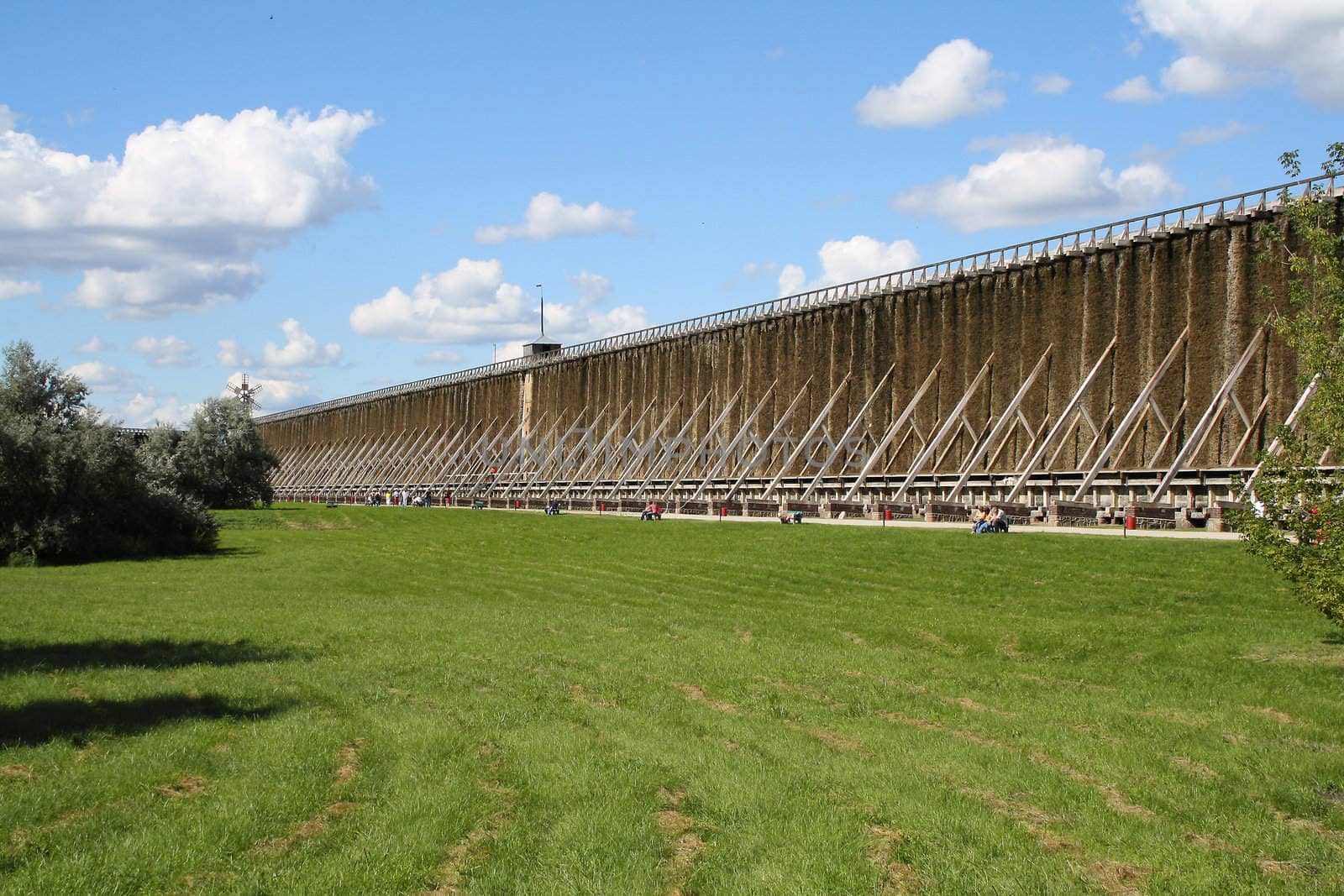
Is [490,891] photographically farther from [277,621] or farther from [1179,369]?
[1179,369]

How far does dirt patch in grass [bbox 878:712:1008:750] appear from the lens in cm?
1109

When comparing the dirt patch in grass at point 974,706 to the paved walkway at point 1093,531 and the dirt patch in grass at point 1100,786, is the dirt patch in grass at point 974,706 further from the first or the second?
the paved walkway at point 1093,531

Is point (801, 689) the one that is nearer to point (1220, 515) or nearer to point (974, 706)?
point (974, 706)

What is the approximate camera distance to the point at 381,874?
738 cm

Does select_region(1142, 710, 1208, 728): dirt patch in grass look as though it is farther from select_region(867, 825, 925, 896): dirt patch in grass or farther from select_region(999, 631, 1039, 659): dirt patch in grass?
select_region(867, 825, 925, 896): dirt patch in grass

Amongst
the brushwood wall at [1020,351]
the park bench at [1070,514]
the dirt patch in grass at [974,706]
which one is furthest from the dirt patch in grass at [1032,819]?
the park bench at [1070,514]

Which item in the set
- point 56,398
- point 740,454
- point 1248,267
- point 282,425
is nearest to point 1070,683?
point 1248,267

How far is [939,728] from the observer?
1183 cm

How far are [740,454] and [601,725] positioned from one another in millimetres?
59415

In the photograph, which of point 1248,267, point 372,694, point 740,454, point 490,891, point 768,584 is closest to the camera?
point 490,891

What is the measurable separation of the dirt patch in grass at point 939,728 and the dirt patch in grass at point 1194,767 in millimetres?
1433

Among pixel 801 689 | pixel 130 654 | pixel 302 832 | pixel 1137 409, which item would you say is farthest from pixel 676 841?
pixel 1137 409

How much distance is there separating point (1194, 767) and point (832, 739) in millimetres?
3119

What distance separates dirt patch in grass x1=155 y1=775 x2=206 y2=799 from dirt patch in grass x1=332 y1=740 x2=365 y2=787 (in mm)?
1009
